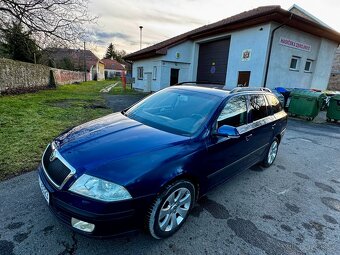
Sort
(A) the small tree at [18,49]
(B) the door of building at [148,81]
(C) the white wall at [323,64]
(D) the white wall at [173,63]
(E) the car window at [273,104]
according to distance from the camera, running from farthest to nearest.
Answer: (B) the door of building at [148,81]
(D) the white wall at [173,63]
(A) the small tree at [18,49]
(C) the white wall at [323,64]
(E) the car window at [273,104]

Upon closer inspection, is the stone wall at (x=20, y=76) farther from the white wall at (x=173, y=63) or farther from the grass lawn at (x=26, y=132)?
the white wall at (x=173, y=63)

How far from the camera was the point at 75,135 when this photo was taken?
262 centimetres

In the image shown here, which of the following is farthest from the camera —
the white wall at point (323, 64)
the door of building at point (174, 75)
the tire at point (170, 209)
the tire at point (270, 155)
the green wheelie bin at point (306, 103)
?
the door of building at point (174, 75)

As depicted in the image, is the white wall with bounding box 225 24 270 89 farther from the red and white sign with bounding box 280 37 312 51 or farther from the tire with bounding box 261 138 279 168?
the tire with bounding box 261 138 279 168

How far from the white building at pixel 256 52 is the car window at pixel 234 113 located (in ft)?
21.2

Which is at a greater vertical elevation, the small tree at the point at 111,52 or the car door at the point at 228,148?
the small tree at the point at 111,52

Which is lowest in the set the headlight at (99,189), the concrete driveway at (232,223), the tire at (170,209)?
the concrete driveway at (232,223)

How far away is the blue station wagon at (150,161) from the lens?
1898mm

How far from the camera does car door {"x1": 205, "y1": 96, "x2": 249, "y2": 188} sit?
8.87ft

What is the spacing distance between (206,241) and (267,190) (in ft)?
5.80

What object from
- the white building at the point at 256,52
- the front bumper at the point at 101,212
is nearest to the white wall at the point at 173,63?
the white building at the point at 256,52

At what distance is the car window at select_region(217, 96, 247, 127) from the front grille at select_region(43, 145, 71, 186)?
1.87 metres

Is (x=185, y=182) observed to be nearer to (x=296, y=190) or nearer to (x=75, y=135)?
(x=75, y=135)

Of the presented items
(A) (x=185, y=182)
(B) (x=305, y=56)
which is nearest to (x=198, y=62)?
(B) (x=305, y=56)
